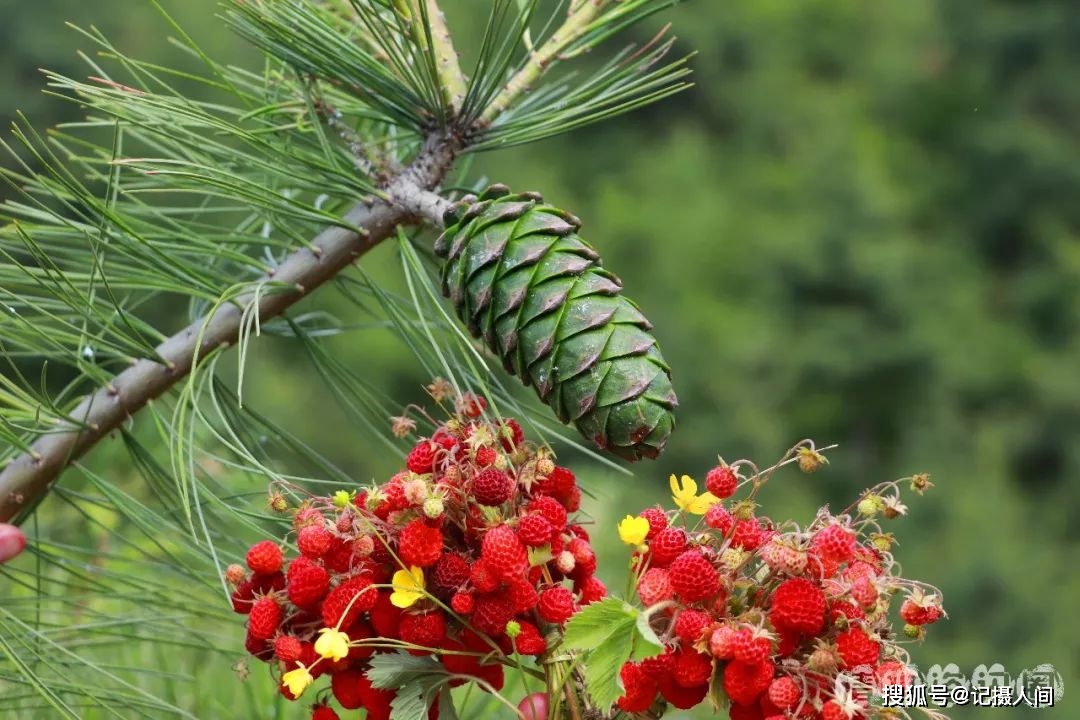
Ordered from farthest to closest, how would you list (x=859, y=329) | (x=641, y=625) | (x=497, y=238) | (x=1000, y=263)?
(x=1000, y=263), (x=859, y=329), (x=497, y=238), (x=641, y=625)

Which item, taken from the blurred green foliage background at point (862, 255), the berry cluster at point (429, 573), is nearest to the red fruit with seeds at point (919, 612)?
the berry cluster at point (429, 573)

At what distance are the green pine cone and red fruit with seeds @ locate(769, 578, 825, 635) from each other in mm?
79

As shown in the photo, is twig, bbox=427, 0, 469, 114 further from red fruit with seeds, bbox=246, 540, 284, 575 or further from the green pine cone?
red fruit with seeds, bbox=246, 540, 284, 575

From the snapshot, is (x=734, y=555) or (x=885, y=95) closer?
(x=734, y=555)

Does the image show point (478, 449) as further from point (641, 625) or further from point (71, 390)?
point (71, 390)

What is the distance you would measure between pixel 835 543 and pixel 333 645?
0.16 metres

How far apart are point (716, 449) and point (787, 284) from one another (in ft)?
2.82

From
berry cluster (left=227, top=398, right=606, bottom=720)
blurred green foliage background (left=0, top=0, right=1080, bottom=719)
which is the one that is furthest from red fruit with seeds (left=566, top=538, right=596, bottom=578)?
blurred green foliage background (left=0, top=0, right=1080, bottom=719)

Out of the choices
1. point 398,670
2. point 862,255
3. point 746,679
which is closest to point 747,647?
point 746,679

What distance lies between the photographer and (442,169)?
0.53 m

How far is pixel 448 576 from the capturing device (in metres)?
0.40

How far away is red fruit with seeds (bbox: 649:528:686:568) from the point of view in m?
0.40

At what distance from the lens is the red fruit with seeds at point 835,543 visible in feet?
1.26

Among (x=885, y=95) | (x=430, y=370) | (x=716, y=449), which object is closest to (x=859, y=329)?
(x=716, y=449)
